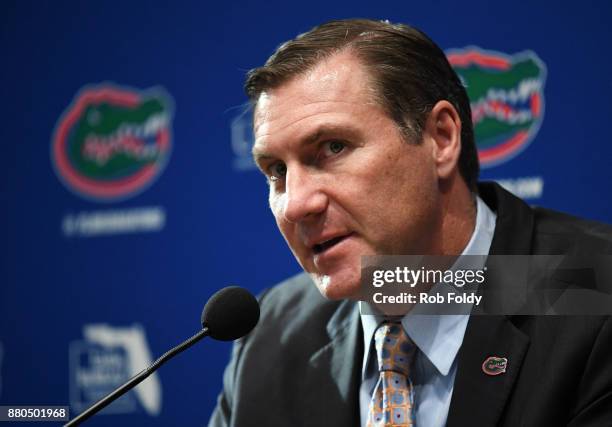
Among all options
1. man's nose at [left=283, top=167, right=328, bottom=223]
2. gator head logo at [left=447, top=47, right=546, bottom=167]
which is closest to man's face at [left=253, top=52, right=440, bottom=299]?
man's nose at [left=283, top=167, right=328, bottom=223]

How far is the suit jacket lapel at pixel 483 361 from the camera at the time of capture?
1388 mm

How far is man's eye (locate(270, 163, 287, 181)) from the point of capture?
5.20 feet

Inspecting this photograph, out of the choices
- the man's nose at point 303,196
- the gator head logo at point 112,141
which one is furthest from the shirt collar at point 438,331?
the gator head logo at point 112,141

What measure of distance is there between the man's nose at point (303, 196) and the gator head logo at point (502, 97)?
0.76 meters

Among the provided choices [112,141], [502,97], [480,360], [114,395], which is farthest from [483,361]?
[112,141]

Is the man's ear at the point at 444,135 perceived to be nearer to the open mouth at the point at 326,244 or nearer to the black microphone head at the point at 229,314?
the open mouth at the point at 326,244

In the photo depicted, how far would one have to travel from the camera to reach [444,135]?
1.62 metres

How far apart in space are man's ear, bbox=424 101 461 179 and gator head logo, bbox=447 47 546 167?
0.45m

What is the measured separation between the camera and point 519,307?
1496 mm

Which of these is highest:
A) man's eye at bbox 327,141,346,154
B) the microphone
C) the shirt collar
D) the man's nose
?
man's eye at bbox 327,141,346,154

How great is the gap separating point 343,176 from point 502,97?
2.51 ft

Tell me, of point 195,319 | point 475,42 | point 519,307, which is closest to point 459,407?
point 519,307

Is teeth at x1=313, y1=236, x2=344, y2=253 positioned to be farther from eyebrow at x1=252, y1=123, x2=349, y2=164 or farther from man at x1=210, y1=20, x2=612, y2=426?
eyebrow at x1=252, y1=123, x2=349, y2=164

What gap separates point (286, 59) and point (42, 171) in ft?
5.60
